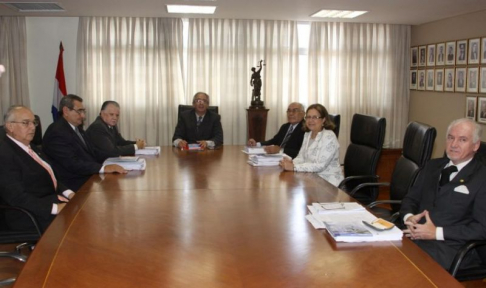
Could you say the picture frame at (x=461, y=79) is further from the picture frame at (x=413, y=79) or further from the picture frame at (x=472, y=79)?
the picture frame at (x=413, y=79)

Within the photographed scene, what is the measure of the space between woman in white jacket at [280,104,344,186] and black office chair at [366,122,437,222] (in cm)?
35

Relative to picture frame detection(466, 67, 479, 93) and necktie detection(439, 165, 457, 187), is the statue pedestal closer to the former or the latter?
picture frame detection(466, 67, 479, 93)

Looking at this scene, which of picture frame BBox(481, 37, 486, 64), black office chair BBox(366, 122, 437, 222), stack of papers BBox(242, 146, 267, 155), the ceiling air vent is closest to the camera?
black office chair BBox(366, 122, 437, 222)

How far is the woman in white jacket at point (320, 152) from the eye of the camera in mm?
3609

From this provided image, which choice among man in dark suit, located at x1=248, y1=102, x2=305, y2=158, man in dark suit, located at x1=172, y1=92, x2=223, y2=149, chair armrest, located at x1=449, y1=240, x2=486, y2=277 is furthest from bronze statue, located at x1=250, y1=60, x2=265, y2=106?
chair armrest, located at x1=449, y1=240, x2=486, y2=277

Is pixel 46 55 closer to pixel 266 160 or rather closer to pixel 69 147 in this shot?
pixel 69 147

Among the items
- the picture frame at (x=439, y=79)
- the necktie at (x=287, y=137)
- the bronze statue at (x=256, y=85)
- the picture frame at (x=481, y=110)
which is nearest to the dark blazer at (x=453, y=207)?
the necktie at (x=287, y=137)

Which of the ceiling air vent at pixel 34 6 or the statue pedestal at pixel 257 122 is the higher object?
the ceiling air vent at pixel 34 6

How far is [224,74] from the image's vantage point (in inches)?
289

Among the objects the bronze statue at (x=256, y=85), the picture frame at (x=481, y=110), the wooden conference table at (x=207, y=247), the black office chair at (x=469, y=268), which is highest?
the bronze statue at (x=256, y=85)

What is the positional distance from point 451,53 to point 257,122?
2764 mm

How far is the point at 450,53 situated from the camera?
6535 mm

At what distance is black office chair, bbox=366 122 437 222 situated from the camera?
3.10 meters

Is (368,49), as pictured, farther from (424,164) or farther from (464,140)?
(464,140)
